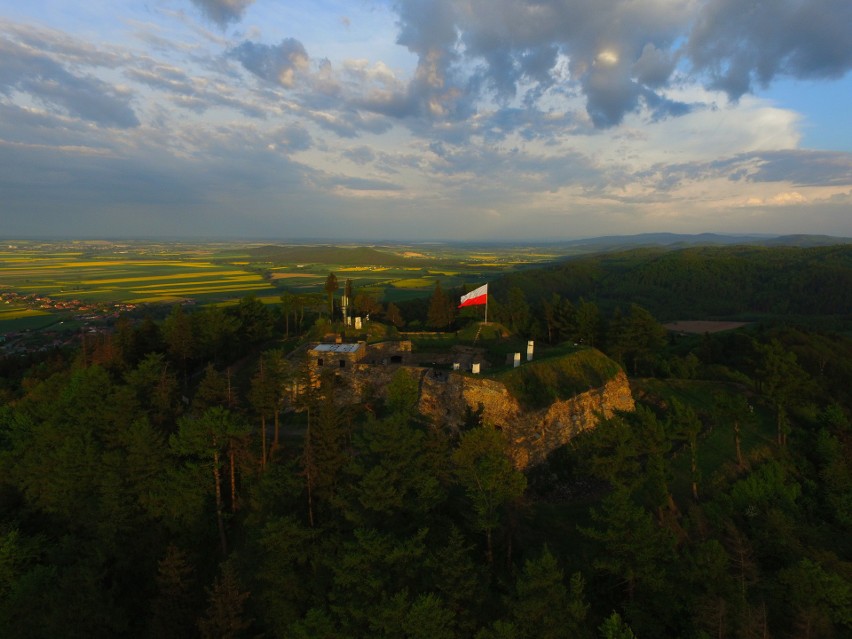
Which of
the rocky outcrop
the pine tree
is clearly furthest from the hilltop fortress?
the pine tree

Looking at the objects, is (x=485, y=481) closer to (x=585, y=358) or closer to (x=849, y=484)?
(x=585, y=358)

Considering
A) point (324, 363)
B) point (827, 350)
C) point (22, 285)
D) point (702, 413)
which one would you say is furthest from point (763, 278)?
point (22, 285)

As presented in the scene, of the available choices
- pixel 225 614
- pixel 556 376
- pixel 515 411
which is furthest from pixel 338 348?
pixel 225 614

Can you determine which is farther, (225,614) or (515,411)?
(515,411)

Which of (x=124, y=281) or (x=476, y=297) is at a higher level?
(x=476, y=297)

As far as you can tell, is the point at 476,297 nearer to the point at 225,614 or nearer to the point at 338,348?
the point at 338,348

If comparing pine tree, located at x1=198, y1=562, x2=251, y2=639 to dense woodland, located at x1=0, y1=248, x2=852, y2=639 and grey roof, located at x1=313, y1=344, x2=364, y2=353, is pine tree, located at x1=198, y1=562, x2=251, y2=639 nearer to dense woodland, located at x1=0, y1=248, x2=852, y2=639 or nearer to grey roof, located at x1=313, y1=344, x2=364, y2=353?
dense woodland, located at x1=0, y1=248, x2=852, y2=639

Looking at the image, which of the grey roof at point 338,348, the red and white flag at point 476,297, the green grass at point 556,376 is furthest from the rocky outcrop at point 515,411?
the red and white flag at point 476,297

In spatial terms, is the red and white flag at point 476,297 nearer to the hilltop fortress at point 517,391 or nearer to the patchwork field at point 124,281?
the hilltop fortress at point 517,391
